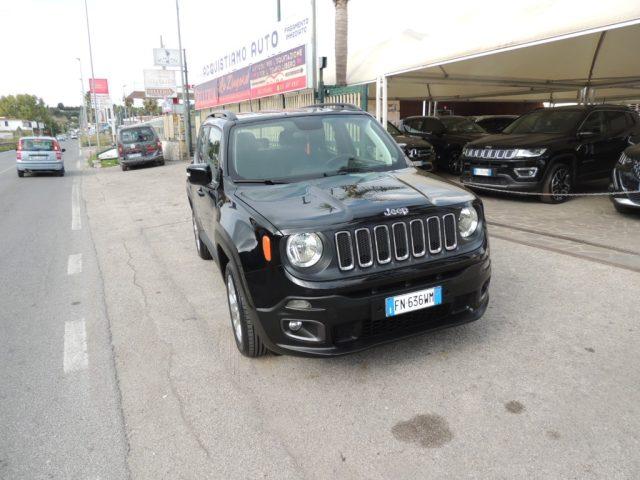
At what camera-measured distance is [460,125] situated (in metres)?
14.6

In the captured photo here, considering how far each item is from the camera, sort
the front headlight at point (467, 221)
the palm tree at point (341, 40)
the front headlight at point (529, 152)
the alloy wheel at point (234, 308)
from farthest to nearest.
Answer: the palm tree at point (341, 40)
the front headlight at point (529, 152)
the alloy wheel at point (234, 308)
the front headlight at point (467, 221)

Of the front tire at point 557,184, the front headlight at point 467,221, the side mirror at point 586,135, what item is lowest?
the front tire at point 557,184

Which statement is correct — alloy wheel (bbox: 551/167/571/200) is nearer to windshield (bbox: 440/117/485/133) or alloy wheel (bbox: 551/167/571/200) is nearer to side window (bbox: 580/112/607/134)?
side window (bbox: 580/112/607/134)

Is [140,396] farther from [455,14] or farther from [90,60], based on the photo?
[90,60]

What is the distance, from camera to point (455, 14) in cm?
933

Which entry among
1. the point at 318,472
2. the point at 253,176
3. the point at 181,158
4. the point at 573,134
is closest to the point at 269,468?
the point at 318,472

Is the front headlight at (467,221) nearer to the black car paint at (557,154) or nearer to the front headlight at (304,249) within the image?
the front headlight at (304,249)

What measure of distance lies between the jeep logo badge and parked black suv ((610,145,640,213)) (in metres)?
5.20

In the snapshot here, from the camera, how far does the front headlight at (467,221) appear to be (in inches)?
136

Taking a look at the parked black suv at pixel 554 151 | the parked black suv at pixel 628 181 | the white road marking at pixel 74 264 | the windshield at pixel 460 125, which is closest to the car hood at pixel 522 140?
the parked black suv at pixel 554 151

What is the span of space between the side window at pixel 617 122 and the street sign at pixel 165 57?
35.5 meters

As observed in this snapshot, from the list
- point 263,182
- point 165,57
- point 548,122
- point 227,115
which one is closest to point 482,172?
point 548,122

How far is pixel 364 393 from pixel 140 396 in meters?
1.50

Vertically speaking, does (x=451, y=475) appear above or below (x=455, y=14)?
below
